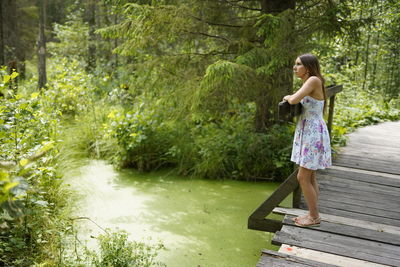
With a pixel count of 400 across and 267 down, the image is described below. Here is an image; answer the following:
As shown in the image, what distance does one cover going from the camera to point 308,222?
10.5ft

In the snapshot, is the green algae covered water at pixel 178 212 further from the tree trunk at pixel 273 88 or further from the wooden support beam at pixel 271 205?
the tree trunk at pixel 273 88

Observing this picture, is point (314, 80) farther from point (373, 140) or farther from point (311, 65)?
point (373, 140)

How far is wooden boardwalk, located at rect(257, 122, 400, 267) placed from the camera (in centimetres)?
269

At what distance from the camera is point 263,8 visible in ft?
19.4

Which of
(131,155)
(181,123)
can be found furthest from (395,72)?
(131,155)

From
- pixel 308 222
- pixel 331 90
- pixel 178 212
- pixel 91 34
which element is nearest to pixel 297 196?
pixel 308 222

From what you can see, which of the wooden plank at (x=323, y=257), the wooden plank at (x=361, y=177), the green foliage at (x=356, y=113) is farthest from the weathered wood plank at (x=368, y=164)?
the wooden plank at (x=323, y=257)

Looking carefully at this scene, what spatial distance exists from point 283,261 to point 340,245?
0.57m

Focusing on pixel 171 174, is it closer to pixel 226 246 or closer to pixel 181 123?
pixel 181 123

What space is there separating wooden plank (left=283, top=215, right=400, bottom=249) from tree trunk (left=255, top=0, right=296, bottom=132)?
8.28 feet

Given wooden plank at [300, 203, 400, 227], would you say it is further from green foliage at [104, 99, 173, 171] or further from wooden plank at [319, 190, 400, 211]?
green foliage at [104, 99, 173, 171]

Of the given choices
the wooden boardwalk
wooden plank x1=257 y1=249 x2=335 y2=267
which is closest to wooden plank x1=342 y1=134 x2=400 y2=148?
the wooden boardwalk

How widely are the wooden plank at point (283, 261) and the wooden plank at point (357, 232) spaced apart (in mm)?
595

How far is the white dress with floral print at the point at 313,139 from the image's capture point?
308 cm
